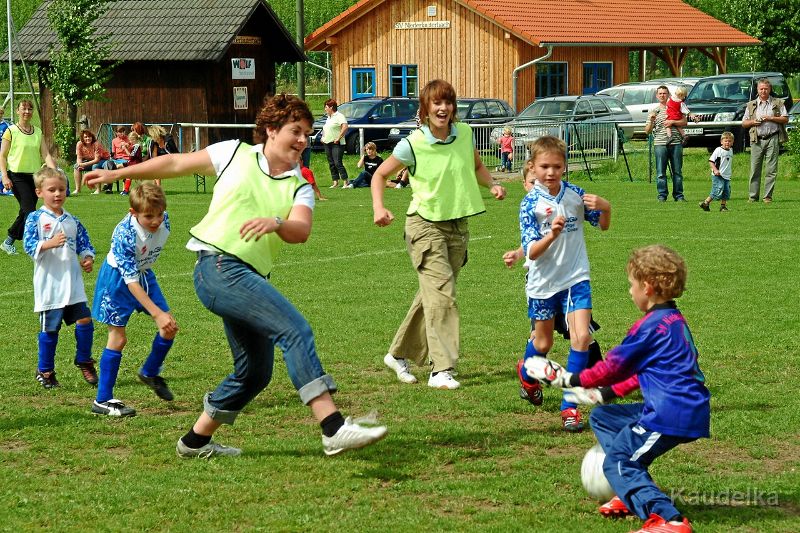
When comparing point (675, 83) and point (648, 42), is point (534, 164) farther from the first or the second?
point (648, 42)

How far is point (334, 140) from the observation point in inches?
1079

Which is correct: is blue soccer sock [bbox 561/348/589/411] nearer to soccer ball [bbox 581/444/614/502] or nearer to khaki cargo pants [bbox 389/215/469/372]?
khaki cargo pants [bbox 389/215/469/372]

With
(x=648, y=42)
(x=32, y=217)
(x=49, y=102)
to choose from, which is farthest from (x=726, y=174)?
(x=648, y=42)

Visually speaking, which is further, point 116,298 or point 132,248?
point 116,298

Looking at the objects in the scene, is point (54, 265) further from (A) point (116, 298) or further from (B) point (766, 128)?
(B) point (766, 128)

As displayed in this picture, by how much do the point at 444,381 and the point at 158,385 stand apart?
192 cm

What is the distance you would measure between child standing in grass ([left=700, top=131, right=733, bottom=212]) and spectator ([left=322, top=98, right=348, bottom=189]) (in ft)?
29.9

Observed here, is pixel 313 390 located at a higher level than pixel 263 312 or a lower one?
lower

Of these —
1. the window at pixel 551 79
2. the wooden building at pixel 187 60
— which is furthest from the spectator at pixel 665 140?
the window at pixel 551 79

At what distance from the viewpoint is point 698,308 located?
11.4m

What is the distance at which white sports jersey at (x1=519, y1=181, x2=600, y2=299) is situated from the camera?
24.0 feet

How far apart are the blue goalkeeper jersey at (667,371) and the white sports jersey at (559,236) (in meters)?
2.01

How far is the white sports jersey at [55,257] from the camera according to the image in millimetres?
8430

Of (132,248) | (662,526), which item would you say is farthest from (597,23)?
(662,526)
